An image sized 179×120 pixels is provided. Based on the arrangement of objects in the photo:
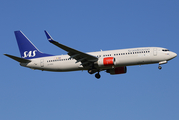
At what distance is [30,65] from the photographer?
4753cm

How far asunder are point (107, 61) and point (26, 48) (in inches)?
611

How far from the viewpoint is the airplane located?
42.8 meters

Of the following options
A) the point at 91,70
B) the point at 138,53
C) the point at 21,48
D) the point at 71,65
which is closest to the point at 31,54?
the point at 21,48

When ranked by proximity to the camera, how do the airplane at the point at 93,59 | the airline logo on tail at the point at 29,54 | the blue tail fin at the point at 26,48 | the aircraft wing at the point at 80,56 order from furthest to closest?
the airline logo on tail at the point at 29,54
the blue tail fin at the point at 26,48
the airplane at the point at 93,59
the aircraft wing at the point at 80,56

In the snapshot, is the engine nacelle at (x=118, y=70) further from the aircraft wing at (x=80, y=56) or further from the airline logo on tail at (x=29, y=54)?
the airline logo on tail at (x=29, y=54)

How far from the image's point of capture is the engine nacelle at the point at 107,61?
42.9 metres

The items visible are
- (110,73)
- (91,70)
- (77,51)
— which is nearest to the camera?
(77,51)

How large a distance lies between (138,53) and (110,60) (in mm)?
4220

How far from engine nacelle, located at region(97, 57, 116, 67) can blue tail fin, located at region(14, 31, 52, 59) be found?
1004 centimetres

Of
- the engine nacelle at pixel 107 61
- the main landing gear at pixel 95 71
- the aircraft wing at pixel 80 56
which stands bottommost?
the main landing gear at pixel 95 71

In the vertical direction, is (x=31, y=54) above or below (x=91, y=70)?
above

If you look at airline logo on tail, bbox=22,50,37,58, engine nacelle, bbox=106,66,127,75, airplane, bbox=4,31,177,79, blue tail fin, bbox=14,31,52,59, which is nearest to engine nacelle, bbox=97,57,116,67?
airplane, bbox=4,31,177,79

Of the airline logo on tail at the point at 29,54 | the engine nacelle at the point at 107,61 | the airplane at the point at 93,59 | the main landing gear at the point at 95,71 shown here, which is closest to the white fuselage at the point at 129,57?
the airplane at the point at 93,59

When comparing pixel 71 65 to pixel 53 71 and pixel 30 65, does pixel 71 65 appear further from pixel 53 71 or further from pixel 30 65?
pixel 30 65
